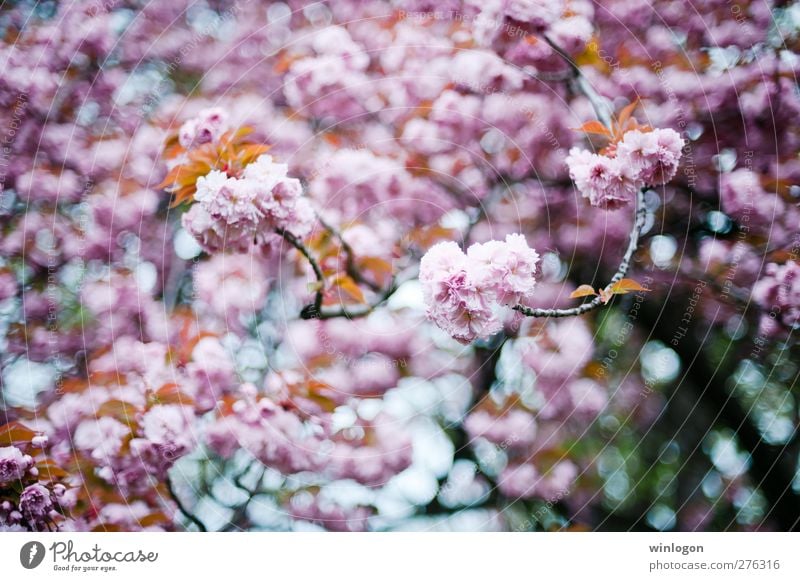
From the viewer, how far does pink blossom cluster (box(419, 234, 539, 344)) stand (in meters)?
0.76

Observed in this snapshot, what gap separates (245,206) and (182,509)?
1.65ft

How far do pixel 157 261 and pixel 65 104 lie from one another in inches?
12.1

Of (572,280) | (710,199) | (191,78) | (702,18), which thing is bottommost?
(572,280)

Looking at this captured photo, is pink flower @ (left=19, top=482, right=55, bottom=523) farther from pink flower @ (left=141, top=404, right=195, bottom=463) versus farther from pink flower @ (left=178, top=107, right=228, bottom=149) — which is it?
pink flower @ (left=178, top=107, right=228, bottom=149)

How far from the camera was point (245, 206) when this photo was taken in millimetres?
823

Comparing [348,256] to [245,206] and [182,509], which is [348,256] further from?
[182,509]

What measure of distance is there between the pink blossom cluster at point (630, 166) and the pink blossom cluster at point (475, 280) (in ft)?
0.69

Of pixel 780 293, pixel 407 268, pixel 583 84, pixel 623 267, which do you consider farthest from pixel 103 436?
pixel 780 293

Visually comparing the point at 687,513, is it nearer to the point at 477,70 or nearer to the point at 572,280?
the point at 572,280

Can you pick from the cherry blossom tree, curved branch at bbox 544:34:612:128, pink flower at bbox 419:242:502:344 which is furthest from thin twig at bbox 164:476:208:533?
curved branch at bbox 544:34:612:128

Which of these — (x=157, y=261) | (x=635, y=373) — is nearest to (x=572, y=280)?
(x=635, y=373)

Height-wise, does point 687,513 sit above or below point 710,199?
below

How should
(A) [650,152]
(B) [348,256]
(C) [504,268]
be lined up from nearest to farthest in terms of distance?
(C) [504,268]
(A) [650,152]
(B) [348,256]

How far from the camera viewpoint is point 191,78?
3.43 ft
